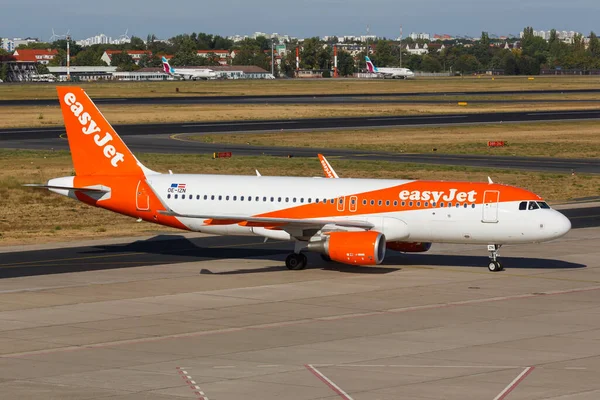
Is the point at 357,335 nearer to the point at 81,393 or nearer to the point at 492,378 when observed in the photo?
the point at 492,378

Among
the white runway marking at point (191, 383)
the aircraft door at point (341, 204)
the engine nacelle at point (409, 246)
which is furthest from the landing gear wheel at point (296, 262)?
the white runway marking at point (191, 383)

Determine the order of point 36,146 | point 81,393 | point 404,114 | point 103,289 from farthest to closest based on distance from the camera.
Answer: point 404,114, point 36,146, point 103,289, point 81,393

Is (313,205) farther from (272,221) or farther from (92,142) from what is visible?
(92,142)

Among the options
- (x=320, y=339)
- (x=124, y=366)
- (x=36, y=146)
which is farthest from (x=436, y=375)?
(x=36, y=146)

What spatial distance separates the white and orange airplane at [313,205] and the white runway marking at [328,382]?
15.5 metres

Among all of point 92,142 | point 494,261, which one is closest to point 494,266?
point 494,261

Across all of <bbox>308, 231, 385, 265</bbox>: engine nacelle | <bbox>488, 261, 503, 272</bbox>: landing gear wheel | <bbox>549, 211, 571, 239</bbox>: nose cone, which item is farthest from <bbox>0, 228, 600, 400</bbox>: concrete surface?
<bbox>549, 211, 571, 239</bbox>: nose cone

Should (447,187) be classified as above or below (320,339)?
above

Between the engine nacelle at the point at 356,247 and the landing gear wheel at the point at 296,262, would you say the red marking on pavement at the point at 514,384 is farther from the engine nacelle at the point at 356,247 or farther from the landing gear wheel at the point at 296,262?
the landing gear wheel at the point at 296,262

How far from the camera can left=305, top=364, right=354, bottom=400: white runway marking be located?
27.3 metres

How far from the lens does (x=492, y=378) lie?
95.7ft

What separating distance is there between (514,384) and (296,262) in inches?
859

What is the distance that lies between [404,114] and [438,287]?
365ft

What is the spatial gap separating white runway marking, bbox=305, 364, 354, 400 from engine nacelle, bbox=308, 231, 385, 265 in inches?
594
